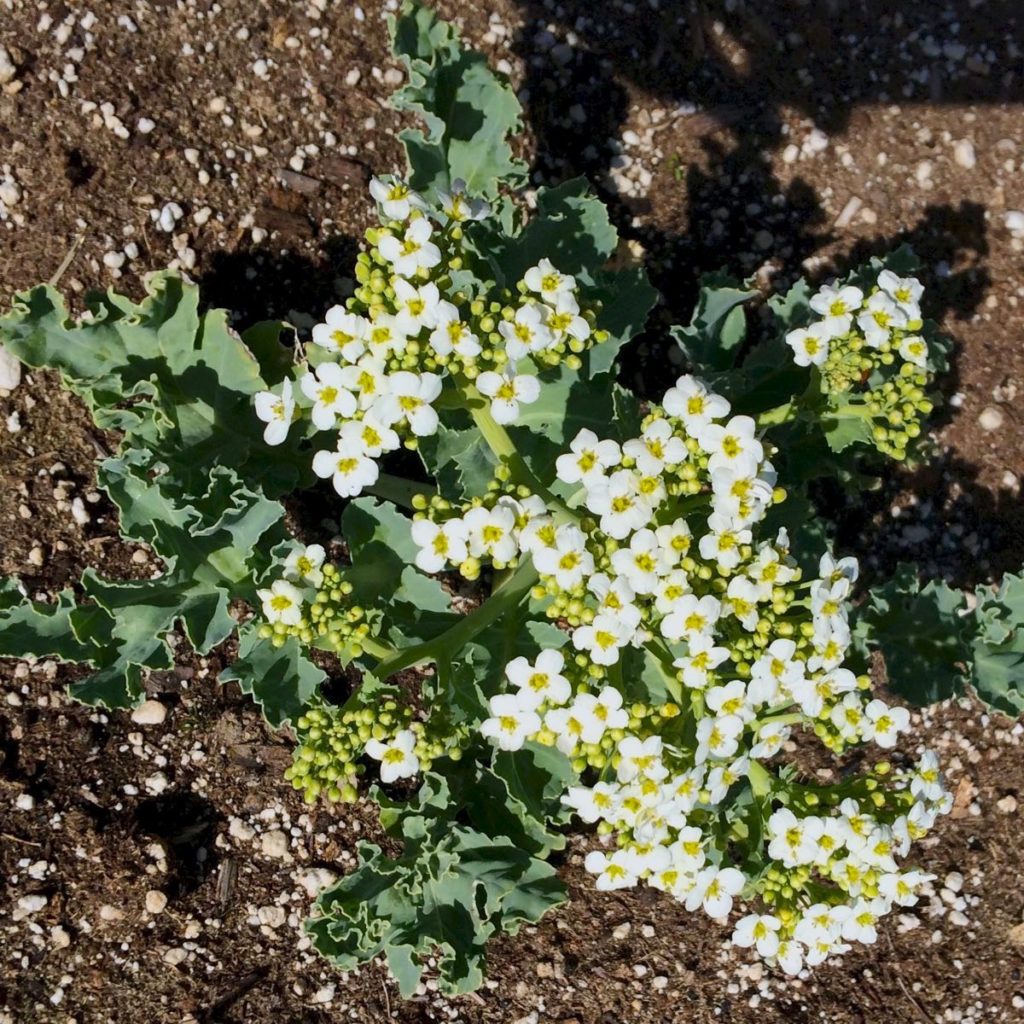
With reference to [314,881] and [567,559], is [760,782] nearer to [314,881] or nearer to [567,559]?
[567,559]

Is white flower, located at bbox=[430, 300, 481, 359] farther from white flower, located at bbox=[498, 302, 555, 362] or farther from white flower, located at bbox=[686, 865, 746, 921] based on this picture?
white flower, located at bbox=[686, 865, 746, 921]

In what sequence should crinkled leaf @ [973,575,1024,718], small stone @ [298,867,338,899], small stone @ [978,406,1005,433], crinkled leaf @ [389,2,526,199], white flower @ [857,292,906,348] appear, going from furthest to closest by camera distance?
1. small stone @ [978,406,1005,433]
2. small stone @ [298,867,338,899]
3. crinkled leaf @ [389,2,526,199]
4. crinkled leaf @ [973,575,1024,718]
5. white flower @ [857,292,906,348]

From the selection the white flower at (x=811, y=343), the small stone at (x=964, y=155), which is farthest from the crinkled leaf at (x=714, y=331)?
the small stone at (x=964, y=155)

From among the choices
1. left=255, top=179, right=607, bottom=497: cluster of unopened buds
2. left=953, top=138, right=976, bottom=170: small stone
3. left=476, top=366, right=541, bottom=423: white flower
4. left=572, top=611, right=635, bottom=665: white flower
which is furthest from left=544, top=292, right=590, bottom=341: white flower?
left=953, top=138, right=976, bottom=170: small stone

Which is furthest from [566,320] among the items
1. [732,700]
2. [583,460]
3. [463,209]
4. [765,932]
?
[765,932]

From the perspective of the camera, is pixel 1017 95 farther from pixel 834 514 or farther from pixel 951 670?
pixel 951 670

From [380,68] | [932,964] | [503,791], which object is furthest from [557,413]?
[932,964]
